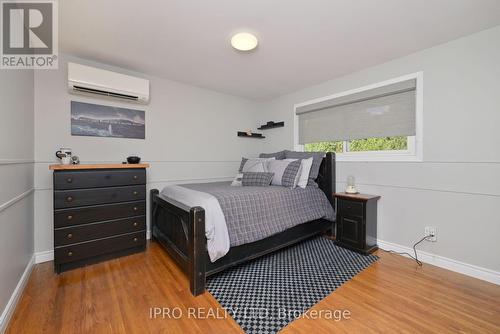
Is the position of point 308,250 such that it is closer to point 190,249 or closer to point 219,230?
point 219,230

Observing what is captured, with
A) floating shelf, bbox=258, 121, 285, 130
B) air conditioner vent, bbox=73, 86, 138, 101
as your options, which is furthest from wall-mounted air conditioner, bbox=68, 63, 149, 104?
floating shelf, bbox=258, 121, 285, 130

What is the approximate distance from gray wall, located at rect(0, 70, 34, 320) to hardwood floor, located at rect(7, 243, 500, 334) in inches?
11.2

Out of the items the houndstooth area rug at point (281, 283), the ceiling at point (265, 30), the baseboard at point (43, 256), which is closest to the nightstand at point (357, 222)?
the houndstooth area rug at point (281, 283)

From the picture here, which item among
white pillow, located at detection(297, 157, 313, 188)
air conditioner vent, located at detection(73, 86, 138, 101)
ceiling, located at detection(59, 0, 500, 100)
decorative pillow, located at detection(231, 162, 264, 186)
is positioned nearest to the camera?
ceiling, located at detection(59, 0, 500, 100)

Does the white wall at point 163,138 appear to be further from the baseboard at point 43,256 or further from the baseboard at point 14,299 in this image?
the baseboard at point 14,299

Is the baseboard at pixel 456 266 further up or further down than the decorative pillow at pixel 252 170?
further down

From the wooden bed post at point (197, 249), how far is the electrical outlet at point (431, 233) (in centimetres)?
233

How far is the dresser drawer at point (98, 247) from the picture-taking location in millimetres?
2053

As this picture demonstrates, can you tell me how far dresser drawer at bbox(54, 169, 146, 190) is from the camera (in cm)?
206

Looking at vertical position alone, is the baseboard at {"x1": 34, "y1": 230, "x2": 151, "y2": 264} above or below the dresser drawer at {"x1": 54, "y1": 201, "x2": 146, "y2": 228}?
below

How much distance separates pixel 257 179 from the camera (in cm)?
282

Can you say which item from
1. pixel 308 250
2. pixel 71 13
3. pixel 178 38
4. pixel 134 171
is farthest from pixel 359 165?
pixel 71 13

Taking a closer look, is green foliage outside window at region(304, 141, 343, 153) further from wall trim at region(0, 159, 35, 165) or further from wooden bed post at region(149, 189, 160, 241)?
wall trim at region(0, 159, 35, 165)

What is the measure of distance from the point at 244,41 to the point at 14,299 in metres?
2.76
